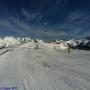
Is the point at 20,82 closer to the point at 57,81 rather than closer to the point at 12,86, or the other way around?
the point at 12,86

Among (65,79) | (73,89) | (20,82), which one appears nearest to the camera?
(73,89)

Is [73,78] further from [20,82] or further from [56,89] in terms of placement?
[20,82]

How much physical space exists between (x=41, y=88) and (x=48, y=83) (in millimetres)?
953

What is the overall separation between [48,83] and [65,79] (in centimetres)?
155

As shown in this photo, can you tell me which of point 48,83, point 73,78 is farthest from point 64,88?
point 73,78

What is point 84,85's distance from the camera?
8.88 meters

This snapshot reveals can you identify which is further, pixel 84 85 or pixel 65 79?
pixel 65 79

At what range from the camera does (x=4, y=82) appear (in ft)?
31.8

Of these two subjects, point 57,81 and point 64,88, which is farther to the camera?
point 57,81

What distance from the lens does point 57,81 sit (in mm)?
9797

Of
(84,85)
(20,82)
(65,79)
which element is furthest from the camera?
(65,79)

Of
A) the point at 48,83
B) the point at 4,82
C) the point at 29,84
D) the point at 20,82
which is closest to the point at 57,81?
the point at 48,83

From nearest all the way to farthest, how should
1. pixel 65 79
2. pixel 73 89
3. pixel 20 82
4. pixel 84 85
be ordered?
pixel 73 89 < pixel 84 85 < pixel 20 82 < pixel 65 79

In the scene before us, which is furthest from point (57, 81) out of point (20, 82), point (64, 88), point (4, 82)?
point (4, 82)
